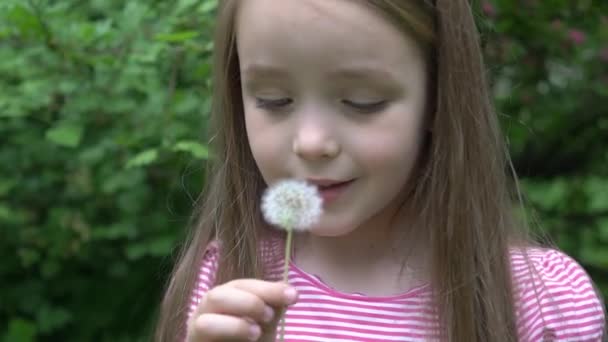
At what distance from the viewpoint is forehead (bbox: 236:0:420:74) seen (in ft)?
3.07

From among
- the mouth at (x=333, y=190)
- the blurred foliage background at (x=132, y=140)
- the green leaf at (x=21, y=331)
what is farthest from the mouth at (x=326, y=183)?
the green leaf at (x=21, y=331)

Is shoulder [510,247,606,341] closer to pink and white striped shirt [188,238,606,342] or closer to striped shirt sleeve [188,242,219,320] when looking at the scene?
pink and white striped shirt [188,238,606,342]

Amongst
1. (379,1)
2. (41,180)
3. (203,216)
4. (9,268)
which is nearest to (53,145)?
(41,180)

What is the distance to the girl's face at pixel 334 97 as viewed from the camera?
0.94 m

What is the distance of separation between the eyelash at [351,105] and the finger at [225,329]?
0.29 meters

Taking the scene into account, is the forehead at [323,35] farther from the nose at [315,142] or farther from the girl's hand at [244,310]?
the girl's hand at [244,310]

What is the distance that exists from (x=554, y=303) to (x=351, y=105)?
0.43 meters

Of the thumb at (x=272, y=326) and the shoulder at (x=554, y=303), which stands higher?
the thumb at (x=272, y=326)

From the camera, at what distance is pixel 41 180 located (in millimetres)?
2033

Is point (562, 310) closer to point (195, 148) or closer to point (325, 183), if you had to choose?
point (325, 183)

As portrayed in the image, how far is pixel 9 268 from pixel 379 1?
1594 millimetres

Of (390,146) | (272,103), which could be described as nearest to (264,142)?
(272,103)

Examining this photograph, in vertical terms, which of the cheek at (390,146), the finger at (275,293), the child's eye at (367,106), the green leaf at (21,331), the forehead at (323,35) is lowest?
the green leaf at (21,331)

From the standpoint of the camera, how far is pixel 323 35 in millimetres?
933
